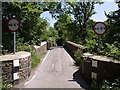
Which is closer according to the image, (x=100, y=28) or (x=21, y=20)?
(x=100, y=28)

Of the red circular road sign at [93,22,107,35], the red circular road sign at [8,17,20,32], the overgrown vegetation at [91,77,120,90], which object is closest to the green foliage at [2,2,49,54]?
the red circular road sign at [8,17,20,32]

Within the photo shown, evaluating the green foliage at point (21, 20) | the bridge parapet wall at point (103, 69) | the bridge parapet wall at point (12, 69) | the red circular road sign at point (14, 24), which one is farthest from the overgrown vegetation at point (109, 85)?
the green foliage at point (21, 20)

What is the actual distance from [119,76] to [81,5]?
2462 cm

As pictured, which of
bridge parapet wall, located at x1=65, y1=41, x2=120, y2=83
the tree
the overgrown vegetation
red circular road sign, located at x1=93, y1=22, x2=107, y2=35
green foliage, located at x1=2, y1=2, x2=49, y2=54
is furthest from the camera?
green foliage, located at x1=2, y1=2, x2=49, y2=54

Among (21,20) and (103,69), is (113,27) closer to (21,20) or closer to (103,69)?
(103,69)

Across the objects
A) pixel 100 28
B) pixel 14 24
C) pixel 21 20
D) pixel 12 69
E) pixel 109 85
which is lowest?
pixel 109 85

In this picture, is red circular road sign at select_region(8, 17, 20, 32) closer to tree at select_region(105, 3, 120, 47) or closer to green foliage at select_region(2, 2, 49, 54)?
green foliage at select_region(2, 2, 49, 54)

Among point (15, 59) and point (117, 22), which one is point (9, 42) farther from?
point (117, 22)

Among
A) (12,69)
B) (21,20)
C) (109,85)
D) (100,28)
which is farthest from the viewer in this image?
(21,20)

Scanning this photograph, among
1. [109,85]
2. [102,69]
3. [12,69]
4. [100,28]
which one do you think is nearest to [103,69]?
[102,69]

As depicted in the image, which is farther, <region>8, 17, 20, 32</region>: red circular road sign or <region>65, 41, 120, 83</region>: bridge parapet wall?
<region>8, 17, 20, 32</region>: red circular road sign

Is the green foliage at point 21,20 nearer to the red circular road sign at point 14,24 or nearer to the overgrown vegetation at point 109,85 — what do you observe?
the red circular road sign at point 14,24

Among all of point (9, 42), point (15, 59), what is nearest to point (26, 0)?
point (9, 42)

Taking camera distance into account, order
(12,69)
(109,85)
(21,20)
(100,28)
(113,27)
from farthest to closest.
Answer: (21,20), (113,27), (100,28), (12,69), (109,85)
